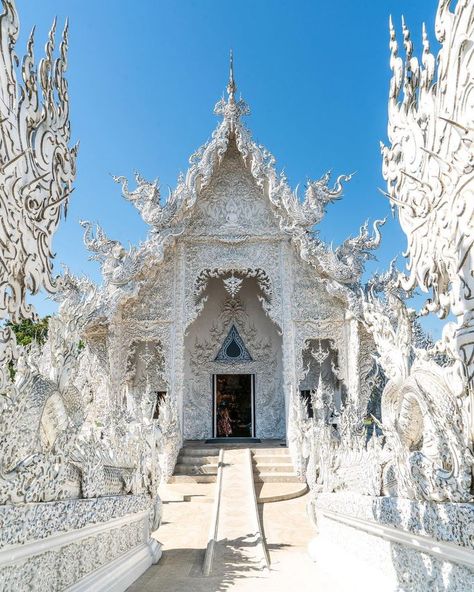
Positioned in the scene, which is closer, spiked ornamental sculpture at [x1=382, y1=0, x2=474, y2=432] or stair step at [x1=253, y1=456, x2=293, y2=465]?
spiked ornamental sculpture at [x1=382, y1=0, x2=474, y2=432]

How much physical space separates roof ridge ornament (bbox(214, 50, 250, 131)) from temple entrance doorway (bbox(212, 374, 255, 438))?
15.7 ft

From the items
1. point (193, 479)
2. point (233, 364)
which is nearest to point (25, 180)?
point (193, 479)

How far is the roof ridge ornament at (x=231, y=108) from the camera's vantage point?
29.6ft

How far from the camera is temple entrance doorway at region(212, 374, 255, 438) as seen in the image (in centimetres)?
1052

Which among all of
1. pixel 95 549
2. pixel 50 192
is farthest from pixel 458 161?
pixel 95 549

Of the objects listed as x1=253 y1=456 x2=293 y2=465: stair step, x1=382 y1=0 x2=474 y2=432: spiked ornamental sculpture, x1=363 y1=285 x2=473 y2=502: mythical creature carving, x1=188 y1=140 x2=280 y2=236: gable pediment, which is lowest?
x1=253 y1=456 x2=293 y2=465: stair step

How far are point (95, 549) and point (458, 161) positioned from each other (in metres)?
2.36

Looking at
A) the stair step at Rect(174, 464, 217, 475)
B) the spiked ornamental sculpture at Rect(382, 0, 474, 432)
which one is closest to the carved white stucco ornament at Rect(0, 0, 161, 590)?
the spiked ornamental sculpture at Rect(382, 0, 474, 432)

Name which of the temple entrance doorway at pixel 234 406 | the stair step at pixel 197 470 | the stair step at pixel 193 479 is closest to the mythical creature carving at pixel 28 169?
the stair step at pixel 193 479

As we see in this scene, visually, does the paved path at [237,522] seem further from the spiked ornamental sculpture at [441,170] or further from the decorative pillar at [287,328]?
the spiked ornamental sculpture at [441,170]

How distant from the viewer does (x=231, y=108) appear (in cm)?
907

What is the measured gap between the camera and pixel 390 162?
240 centimetres

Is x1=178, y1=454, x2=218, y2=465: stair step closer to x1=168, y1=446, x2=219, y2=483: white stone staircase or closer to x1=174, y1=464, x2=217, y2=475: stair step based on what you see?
x1=168, y1=446, x2=219, y2=483: white stone staircase

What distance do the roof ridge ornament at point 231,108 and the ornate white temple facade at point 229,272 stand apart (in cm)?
2
